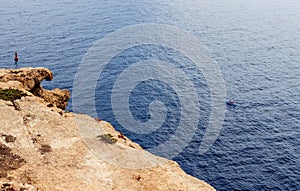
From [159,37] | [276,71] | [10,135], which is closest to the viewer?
[10,135]

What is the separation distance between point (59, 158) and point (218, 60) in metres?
78.3

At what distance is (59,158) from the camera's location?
37594 mm

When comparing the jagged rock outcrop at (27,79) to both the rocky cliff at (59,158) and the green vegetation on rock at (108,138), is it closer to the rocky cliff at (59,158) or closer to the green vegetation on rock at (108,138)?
the rocky cliff at (59,158)

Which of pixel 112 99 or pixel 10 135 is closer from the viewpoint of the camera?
pixel 10 135

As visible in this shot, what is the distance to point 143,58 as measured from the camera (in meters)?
107

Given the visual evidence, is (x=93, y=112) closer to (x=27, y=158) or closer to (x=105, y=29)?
(x=27, y=158)

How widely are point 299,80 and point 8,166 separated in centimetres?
8629

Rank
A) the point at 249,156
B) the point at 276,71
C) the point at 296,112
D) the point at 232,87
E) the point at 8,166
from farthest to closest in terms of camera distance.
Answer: the point at 276,71 → the point at 232,87 → the point at 296,112 → the point at 249,156 → the point at 8,166

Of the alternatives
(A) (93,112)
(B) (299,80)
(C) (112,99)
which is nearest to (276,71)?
(B) (299,80)

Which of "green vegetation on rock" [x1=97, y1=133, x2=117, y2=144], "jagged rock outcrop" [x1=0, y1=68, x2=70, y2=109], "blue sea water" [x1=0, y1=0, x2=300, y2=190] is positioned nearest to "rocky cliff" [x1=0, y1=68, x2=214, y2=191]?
"green vegetation on rock" [x1=97, y1=133, x2=117, y2=144]

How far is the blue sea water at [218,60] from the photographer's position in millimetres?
66312

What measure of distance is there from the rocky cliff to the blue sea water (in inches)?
969

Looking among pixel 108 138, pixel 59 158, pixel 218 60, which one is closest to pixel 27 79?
pixel 108 138

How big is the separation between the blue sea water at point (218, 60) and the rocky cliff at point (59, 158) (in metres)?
24.6
